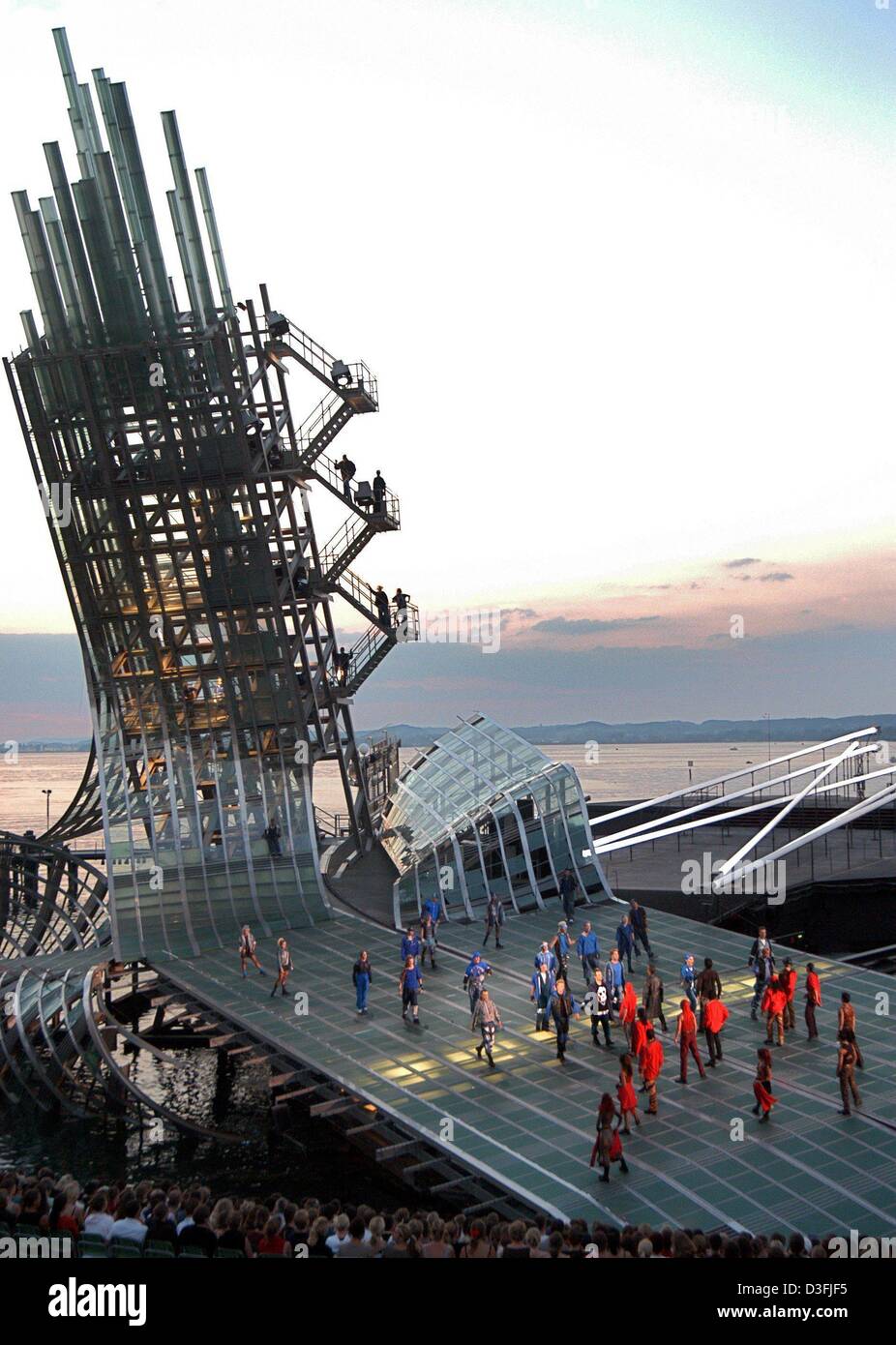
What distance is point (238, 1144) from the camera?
27.3 metres

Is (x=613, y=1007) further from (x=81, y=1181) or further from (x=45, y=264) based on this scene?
(x=45, y=264)

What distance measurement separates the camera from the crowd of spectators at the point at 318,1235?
465 inches

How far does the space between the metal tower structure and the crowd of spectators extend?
2007 centimetres

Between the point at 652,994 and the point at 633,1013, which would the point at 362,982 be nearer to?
the point at 633,1013

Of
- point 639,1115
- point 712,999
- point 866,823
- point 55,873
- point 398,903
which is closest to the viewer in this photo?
point 639,1115

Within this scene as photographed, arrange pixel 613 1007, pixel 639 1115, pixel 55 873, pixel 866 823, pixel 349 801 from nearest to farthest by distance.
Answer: pixel 639 1115 → pixel 613 1007 → pixel 55 873 → pixel 349 801 → pixel 866 823

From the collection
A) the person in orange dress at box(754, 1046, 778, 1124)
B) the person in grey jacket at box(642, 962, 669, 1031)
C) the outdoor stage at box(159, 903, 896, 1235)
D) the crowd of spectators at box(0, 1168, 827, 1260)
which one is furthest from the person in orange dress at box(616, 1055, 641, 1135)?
the crowd of spectators at box(0, 1168, 827, 1260)

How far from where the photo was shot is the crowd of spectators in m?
11.8

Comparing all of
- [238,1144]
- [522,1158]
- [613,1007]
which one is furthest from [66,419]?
[522,1158]

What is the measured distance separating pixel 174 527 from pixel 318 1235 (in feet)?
90.9

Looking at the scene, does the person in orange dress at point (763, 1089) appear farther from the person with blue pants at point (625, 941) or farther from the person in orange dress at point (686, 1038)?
the person with blue pants at point (625, 941)

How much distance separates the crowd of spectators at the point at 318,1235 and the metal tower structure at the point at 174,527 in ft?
65.8

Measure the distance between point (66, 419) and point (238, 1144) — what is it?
72.9ft

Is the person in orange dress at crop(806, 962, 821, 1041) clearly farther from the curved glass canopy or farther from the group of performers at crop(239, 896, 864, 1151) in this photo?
the curved glass canopy
